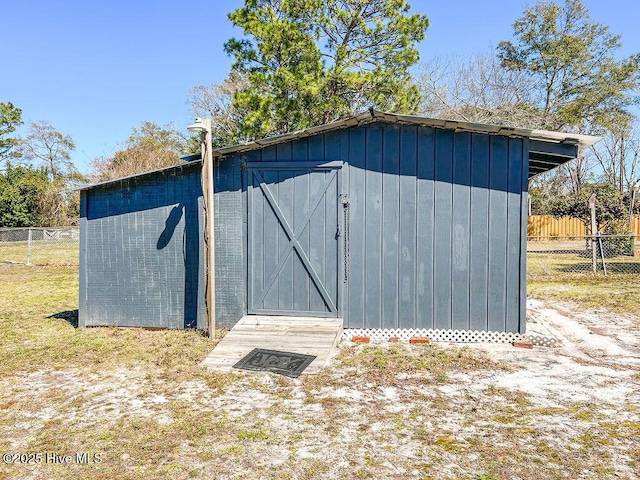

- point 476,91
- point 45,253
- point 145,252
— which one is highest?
point 476,91

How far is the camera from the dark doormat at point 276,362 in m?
4.17

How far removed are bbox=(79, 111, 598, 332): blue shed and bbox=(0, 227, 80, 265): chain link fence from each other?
9778 millimetres

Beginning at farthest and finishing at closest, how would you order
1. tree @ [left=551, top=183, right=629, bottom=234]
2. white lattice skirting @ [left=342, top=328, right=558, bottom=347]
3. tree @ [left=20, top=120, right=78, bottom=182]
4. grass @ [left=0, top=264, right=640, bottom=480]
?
tree @ [left=20, top=120, right=78, bottom=182] < tree @ [left=551, top=183, right=629, bottom=234] < white lattice skirting @ [left=342, top=328, right=558, bottom=347] < grass @ [left=0, top=264, right=640, bottom=480]

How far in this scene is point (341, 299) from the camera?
17.9 ft

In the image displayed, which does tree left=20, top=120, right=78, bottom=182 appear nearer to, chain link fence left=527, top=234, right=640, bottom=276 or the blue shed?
the blue shed

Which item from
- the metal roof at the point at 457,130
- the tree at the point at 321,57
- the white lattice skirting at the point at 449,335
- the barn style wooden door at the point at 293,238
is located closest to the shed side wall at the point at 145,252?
the metal roof at the point at 457,130

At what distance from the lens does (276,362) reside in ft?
14.3

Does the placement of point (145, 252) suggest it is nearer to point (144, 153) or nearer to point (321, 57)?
point (321, 57)

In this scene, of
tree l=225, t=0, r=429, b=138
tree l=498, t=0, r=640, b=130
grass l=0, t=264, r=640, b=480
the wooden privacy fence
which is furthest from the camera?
the wooden privacy fence

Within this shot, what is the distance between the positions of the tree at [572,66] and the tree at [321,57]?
31.1 feet

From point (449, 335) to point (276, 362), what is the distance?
221 cm

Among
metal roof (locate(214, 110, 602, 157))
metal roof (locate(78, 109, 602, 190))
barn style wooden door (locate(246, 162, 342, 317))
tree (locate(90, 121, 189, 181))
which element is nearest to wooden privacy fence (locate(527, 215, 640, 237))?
tree (locate(90, 121, 189, 181))

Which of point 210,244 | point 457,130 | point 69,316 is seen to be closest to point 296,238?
point 210,244

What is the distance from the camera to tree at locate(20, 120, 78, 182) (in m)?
32.6
